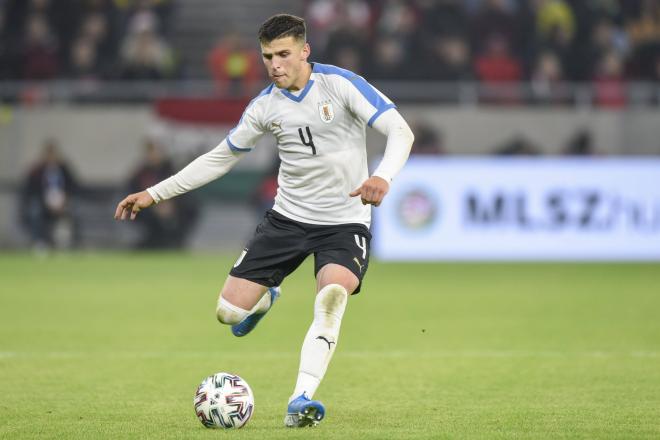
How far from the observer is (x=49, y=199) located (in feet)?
65.7

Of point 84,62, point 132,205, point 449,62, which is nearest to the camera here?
point 132,205

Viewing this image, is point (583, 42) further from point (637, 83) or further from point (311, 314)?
point (311, 314)

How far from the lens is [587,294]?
14258 mm

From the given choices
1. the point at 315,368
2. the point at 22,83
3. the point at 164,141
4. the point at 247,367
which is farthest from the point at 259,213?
the point at 315,368

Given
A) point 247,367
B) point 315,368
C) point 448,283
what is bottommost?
point 448,283

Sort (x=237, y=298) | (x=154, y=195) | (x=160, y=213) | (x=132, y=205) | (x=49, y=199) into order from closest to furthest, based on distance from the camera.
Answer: (x=132, y=205) → (x=154, y=195) → (x=237, y=298) → (x=49, y=199) → (x=160, y=213)

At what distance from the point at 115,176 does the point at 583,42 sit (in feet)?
28.4

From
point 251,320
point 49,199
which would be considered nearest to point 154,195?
point 251,320

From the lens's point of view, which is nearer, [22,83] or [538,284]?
[538,284]

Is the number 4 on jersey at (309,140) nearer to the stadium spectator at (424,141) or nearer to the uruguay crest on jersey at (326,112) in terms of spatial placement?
the uruguay crest on jersey at (326,112)

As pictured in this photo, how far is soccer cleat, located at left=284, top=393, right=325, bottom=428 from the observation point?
617 centimetres

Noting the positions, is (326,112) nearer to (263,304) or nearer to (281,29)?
(281,29)

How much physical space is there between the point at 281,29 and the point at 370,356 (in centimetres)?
353

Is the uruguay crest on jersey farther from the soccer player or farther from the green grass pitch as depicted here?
the green grass pitch
